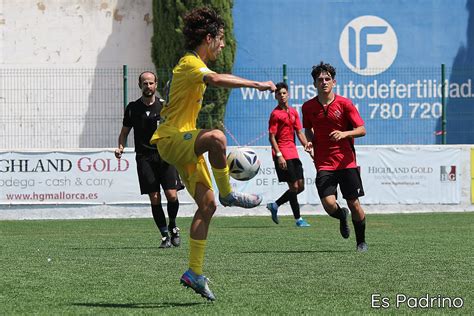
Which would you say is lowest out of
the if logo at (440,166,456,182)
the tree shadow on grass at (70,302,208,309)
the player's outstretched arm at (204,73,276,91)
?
the if logo at (440,166,456,182)

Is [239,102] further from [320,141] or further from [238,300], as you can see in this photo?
[238,300]

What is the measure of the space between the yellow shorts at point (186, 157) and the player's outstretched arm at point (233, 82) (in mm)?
414

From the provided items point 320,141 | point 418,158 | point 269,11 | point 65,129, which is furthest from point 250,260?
point 269,11

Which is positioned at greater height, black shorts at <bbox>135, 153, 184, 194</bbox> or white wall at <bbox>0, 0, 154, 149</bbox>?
white wall at <bbox>0, 0, 154, 149</bbox>

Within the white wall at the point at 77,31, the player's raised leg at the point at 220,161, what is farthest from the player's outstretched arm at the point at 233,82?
the white wall at the point at 77,31

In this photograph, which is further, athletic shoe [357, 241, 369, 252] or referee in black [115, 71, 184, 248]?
referee in black [115, 71, 184, 248]

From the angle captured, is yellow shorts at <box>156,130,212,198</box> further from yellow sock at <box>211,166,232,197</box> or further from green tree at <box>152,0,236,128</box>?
green tree at <box>152,0,236,128</box>

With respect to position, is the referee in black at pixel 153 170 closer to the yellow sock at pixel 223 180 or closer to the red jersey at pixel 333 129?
the red jersey at pixel 333 129

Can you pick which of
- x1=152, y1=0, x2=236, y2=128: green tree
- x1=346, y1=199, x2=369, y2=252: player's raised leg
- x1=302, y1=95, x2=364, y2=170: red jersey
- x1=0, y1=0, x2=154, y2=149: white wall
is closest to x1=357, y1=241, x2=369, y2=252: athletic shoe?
x1=346, y1=199, x2=369, y2=252: player's raised leg

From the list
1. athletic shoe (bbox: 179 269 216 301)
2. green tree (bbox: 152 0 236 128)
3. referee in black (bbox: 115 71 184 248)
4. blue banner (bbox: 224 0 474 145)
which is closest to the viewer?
athletic shoe (bbox: 179 269 216 301)

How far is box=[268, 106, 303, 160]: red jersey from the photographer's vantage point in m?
17.4

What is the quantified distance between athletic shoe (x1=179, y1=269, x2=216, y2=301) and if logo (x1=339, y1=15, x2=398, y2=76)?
72.8ft

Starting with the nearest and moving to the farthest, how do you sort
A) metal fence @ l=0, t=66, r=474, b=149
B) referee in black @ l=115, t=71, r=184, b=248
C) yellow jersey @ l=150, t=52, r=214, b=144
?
yellow jersey @ l=150, t=52, r=214, b=144 → referee in black @ l=115, t=71, r=184, b=248 → metal fence @ l=0, t=66, r=474, b=149

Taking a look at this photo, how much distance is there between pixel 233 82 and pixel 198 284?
142cm
